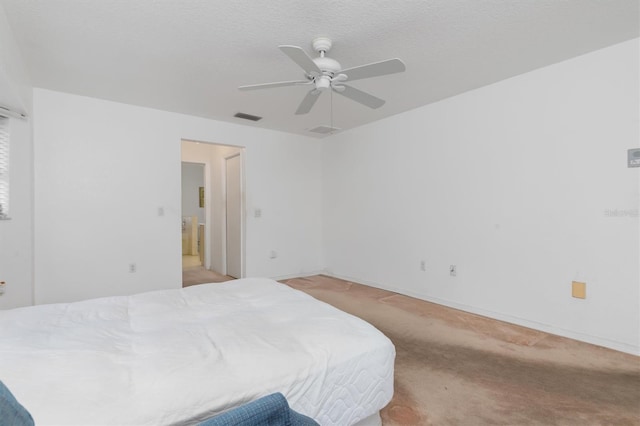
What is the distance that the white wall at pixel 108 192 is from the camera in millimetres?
3439

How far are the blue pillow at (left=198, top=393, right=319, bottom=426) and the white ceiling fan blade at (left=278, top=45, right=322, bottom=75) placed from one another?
1670mm

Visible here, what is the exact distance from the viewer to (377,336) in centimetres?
156

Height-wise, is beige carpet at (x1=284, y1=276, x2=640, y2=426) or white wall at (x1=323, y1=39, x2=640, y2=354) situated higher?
white wall at (x1=323, y1=39, x2=640, y2=354)

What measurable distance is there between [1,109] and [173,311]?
2572 millimetres

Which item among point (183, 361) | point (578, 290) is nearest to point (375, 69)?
point (183, 361)

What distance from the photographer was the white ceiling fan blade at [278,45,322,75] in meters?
1.80

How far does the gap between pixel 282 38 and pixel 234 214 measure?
3347 millimetres

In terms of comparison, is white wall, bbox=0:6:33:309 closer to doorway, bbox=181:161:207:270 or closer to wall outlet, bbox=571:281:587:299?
doorway, bbox=181:161:207:270

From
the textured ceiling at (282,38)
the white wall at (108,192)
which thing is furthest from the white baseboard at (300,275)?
the textured ceiling at (282,38)

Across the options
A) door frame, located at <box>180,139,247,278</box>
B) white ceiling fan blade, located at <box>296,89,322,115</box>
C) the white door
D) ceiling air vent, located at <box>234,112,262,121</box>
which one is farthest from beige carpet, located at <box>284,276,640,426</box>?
door frame, located at <box>180,139,247,278</box>

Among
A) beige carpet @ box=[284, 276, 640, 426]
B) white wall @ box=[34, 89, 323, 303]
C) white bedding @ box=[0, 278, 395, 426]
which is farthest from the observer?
white wall @ box=[34, 89, 323, 303]

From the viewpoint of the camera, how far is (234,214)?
17.1 feet

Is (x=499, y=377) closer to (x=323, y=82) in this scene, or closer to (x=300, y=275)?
(x=323, y=82)

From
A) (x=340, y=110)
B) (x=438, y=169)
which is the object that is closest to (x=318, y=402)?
(x=438, y=169)
